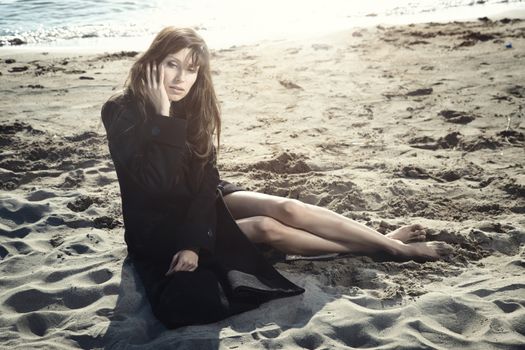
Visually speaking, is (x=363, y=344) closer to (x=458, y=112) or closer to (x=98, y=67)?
(x=458, y=112)

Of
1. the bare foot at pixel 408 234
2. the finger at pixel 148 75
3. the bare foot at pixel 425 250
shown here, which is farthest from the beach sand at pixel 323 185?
the finger at pixel 148 75

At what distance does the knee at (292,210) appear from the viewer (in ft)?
11.5

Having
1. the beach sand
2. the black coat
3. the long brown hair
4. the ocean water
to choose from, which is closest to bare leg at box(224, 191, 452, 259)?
the beach sand

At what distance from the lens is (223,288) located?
3.09m

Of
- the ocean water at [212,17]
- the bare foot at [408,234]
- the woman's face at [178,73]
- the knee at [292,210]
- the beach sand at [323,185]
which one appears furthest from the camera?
the ocean water at [212,17]

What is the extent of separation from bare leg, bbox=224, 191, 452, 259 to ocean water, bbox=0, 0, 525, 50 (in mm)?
7259

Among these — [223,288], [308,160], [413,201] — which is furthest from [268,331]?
[308,160]

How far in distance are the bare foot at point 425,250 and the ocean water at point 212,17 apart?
7.38m

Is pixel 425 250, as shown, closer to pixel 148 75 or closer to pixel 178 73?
pixel 178 73

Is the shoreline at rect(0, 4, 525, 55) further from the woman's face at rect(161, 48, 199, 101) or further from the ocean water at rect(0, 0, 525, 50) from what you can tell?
the woman's face at rect(161, 48, 199, 101)

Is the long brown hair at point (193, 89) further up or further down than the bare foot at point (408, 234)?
further up

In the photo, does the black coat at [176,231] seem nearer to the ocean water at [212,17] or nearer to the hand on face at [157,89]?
the hand on face at [157,89]

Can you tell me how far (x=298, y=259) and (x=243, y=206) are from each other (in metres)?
0.53

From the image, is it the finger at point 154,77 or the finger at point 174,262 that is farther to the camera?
the finger at point 154,77
